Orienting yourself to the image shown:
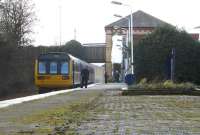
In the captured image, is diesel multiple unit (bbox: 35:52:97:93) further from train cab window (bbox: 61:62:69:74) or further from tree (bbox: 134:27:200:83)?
tree (bbox: 134:27:200:83)

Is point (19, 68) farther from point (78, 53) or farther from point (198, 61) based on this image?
point (78, 53)

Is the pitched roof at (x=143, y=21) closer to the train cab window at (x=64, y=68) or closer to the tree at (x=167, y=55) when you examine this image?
the tree at (x=167, y=55)

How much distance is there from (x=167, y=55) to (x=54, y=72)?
17.1 meters

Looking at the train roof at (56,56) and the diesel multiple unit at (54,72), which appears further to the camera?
the train roof at (56,56)

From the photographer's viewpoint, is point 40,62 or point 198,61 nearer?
point 40,62

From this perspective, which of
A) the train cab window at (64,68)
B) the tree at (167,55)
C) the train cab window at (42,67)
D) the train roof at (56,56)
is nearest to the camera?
the train cab window at (64,68)

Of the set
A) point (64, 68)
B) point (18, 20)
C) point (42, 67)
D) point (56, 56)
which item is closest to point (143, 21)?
point (18, 20)

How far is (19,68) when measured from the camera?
259ft

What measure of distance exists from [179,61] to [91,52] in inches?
2776

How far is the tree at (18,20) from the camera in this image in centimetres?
7812

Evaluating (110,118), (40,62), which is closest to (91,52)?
(40,62)

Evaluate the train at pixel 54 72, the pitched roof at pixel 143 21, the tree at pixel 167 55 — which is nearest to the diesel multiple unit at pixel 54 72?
the train at pixel 54 72

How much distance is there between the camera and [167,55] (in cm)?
6662

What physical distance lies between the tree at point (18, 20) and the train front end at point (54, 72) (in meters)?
24.2
